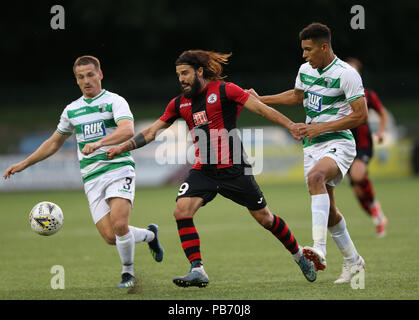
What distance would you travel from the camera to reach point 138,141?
24.1 feet

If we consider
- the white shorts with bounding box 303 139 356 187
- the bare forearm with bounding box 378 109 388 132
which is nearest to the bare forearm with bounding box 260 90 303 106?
the white shorts with bounding box 303 139 356 187

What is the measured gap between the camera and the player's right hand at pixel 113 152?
7.08 m

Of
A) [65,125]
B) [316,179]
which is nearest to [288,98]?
[316,179]

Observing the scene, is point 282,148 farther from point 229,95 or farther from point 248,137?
point 229,95

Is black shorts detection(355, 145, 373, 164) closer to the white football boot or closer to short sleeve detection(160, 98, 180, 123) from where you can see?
the white football boot

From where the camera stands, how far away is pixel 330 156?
7.32 metres

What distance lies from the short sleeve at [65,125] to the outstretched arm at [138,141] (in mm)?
867

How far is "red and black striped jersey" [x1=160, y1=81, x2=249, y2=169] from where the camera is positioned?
23.8ft

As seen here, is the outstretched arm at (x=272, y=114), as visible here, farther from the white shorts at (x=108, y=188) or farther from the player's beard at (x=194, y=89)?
the white shorts at (x=108, y=188)

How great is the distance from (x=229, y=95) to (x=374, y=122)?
62.3 feet
